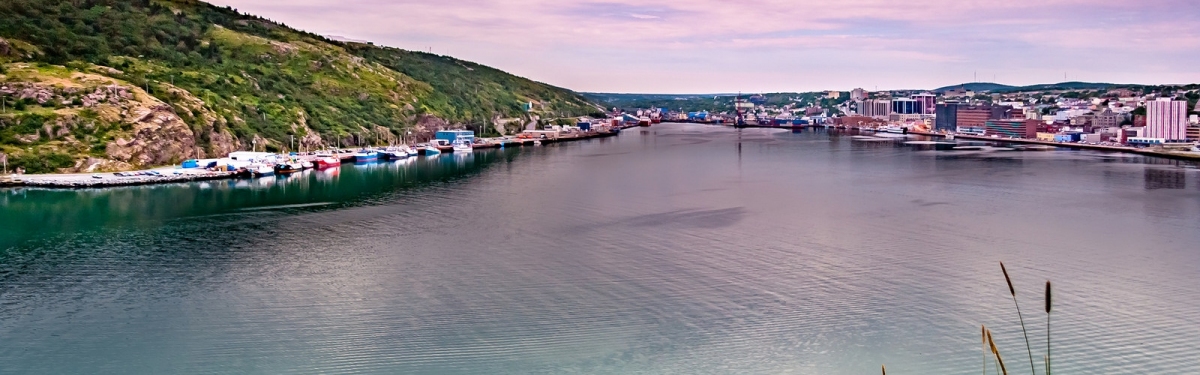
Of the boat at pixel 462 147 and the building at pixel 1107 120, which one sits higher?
the building at pixel 1107 120

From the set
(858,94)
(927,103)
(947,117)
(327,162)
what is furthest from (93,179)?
(858,94)

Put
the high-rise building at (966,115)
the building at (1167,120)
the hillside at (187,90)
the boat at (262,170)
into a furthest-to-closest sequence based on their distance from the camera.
Answer: the high-rise building at (966,115) → the building at (1167,120) → the boat at (262,170) → the hillside at (187,90)

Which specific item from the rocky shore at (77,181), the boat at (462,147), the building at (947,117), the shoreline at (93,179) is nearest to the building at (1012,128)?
the building at (947,117)

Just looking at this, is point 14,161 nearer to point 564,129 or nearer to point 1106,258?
point 1106,258

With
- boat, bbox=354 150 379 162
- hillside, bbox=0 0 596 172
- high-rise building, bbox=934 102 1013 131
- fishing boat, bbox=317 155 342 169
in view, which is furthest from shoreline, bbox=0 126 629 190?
high-rise building, bbox=934 102 1013 131

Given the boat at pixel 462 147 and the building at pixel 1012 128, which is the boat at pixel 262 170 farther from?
the building at pixel 1012 128

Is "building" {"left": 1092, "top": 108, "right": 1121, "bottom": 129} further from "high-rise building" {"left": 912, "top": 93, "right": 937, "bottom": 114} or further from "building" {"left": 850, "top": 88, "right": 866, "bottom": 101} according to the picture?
"building" {"left": 850, "top": 88, "right": 866, "bottom": 101}

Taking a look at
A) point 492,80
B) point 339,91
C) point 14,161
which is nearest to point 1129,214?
point 14,161

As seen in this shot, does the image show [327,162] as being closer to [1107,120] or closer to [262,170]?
[262,170]
